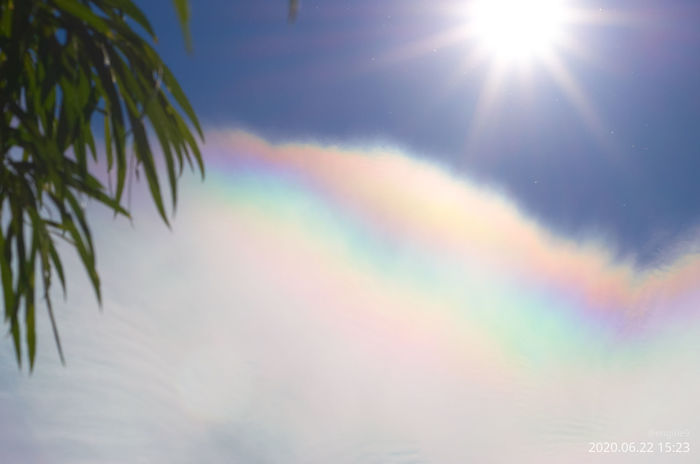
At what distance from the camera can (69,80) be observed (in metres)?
2.68

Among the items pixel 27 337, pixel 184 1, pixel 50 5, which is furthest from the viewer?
pixel 27 337

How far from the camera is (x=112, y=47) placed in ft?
8.57

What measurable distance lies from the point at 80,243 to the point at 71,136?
0.53m

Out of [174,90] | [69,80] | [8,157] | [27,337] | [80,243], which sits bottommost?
[27,337]

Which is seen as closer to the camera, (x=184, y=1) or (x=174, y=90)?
→ (x=184, y=1)

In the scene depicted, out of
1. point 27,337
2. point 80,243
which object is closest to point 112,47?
point 80,243

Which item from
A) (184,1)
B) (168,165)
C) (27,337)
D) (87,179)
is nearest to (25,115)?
(87,179)

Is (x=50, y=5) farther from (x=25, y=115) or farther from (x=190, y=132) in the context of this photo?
(x=190, y=132)

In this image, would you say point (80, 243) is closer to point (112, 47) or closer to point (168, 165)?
point (168, 165)

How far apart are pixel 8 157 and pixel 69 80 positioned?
454mm

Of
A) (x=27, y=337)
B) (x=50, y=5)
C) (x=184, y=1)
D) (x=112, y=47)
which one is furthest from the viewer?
(x=27, y=337)

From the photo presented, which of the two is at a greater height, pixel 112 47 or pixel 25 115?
pixel 112 47

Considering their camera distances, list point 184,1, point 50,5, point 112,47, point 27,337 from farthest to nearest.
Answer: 1. point 27,337
2. point 112,47
3. point 50,5
4. point 184,1

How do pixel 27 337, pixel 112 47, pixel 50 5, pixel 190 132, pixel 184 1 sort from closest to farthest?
pixel 184 1, pixel 50 5, pixel 112 47, pixel 27 337, pixel 190 132
